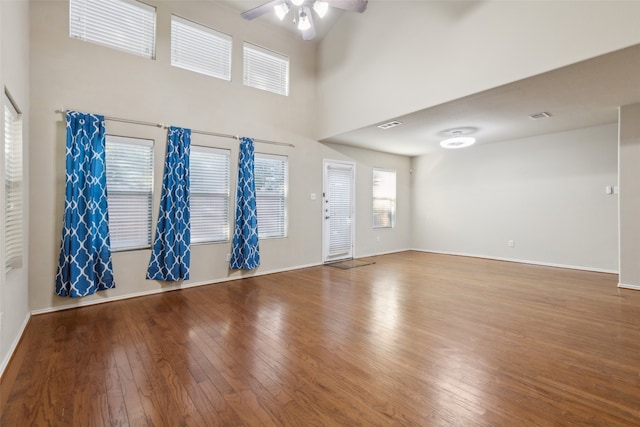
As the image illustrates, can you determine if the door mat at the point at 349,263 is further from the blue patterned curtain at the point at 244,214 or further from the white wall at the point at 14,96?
the white wall at the point at 14,96

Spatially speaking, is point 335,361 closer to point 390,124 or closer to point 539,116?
point 390,124

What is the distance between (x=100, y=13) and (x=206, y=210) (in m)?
2.81

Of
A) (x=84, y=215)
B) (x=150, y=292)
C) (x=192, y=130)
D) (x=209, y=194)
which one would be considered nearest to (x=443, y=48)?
(x=192, y=130)

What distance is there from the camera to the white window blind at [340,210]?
6230 mm

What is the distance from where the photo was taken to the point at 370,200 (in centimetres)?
699

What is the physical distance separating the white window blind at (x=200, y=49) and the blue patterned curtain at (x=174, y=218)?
1097mm

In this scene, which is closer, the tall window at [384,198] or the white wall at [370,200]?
the white wall at [370,200]

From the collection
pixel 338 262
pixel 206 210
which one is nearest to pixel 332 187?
pixel 338 262

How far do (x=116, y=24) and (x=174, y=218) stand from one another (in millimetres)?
2607

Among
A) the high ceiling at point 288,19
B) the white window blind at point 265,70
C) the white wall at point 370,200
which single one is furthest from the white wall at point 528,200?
the white window blind at point 265,70

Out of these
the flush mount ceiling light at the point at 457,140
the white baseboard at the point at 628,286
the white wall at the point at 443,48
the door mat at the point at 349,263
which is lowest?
the door mat at the point at 349,263

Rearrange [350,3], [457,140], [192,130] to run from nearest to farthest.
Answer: [350,3]
[192,130]
[457,140]

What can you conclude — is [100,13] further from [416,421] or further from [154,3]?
[416,421]

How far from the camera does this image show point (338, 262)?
6219 mm
